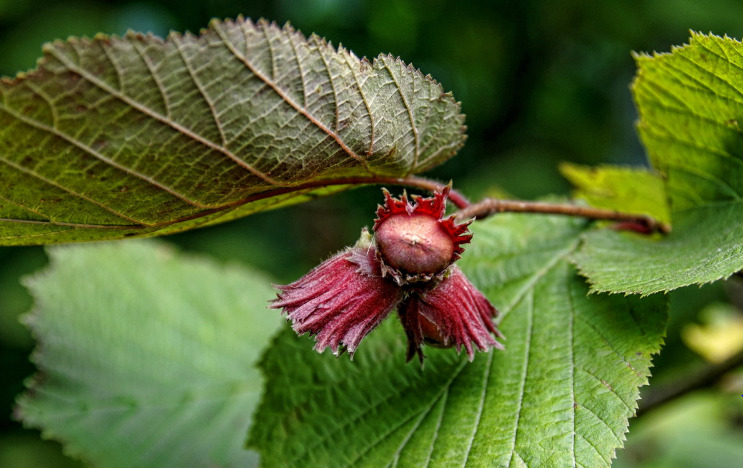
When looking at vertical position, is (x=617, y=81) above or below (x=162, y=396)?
above

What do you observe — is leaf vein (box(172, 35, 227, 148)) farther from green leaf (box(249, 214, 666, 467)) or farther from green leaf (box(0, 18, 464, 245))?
green leaf (box(249, 214, 666, 467))

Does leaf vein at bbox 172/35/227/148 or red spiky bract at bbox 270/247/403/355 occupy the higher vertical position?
leaf vein at bbox 172/35/227/148

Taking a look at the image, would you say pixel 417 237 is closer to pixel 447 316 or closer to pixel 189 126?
pixel 447 316

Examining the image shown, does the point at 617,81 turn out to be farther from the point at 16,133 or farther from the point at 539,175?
the point at 16,133

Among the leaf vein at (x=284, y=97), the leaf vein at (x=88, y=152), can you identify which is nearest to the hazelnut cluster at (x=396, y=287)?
the leaf vein at (x=284, y=97)

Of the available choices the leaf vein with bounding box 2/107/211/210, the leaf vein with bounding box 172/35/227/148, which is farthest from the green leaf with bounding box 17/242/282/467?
the leaf vein with bounding box 172/35/227/148

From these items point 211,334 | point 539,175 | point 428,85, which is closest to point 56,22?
point 211,334
